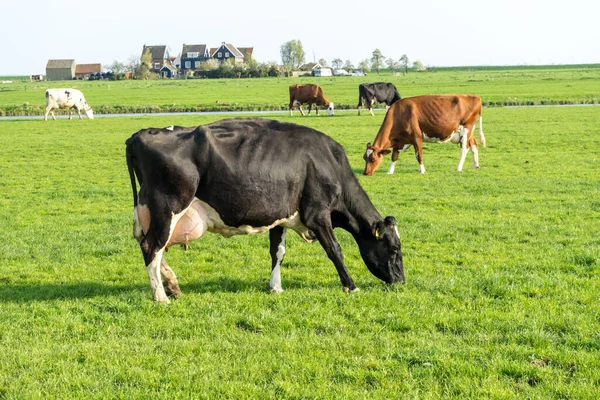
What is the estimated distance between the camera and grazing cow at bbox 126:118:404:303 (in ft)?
27.4

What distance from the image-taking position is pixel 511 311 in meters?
7.89

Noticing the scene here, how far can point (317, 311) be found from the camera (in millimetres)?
8109

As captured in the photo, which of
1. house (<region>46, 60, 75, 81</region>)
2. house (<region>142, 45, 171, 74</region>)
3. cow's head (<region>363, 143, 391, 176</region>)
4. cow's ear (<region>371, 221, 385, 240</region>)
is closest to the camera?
cow's ear (<region>371, 221, 385, 240</region>)

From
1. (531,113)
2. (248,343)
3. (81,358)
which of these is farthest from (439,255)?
(531,113)

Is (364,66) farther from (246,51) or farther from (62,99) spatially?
(62,99)

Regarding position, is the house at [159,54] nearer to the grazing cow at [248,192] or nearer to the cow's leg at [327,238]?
the grazing cow at [248,192]

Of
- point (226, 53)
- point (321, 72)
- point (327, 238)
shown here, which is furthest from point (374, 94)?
point (226, 53)

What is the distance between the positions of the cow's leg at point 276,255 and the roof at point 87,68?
168m

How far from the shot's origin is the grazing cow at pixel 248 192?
329 inches

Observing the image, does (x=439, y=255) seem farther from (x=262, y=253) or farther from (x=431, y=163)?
(x=431, y=163)

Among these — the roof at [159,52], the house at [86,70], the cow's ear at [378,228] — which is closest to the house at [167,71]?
the roof at [159,52]

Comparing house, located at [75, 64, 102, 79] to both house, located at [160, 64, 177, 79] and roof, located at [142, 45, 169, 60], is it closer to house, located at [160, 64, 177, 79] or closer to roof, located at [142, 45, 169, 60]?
roof, located at [142, 45, 169, 60]

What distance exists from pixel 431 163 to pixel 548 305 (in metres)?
14.5

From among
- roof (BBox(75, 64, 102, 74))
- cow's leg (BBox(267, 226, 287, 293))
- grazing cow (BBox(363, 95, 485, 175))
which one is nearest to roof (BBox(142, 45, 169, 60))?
roof (BBox(75, 64, 102, 74))
